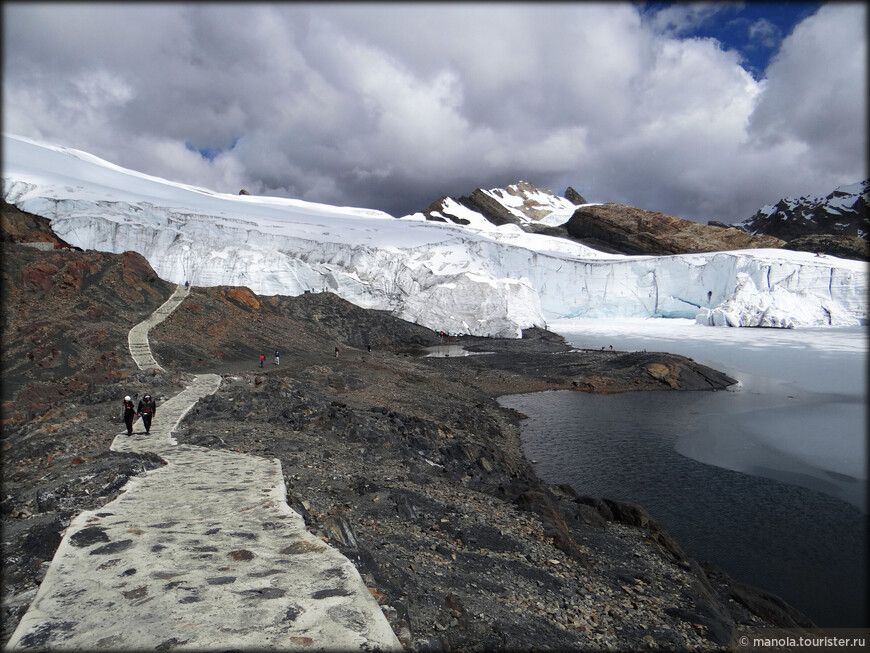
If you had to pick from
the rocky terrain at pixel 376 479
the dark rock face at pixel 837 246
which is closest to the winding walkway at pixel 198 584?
the rocky terrain at pixel 376 479

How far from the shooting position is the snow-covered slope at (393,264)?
108ft

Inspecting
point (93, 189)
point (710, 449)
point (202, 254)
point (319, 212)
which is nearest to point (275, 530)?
point (710, 449)

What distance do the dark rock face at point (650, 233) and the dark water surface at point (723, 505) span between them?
52124 mm

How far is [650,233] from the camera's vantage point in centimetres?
6512

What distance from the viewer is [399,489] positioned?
6902 mm

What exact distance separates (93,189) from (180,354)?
95.5 ft

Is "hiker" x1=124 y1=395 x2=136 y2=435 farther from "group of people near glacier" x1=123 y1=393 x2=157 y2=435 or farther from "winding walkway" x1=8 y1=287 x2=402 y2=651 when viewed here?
"winding walkway" x1=8 y1=287 x2=402 y2=651

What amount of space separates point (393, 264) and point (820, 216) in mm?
110346

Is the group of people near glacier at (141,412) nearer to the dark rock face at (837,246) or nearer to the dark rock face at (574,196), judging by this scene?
the dark rock face at (837,246)

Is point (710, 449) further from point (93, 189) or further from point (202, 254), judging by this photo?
point (93, 189)

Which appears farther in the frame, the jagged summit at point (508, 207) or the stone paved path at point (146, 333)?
the jagged summit at point (508, 207)

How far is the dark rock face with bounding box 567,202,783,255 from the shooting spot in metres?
59.0

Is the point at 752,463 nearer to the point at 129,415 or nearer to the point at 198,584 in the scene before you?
the point at 198,584

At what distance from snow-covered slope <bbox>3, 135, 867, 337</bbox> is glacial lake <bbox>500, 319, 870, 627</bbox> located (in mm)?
15842
